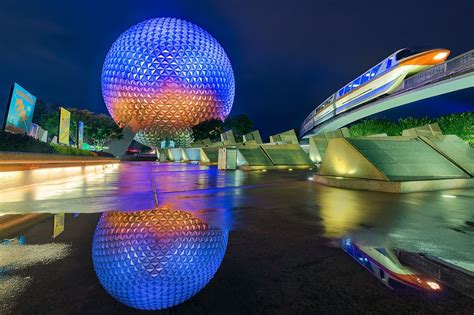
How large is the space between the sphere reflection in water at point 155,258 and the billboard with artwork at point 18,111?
10.7m

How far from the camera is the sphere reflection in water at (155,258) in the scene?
255cm

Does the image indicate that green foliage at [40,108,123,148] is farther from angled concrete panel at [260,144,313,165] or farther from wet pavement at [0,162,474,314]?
wet pavement at [0,162,474,314]

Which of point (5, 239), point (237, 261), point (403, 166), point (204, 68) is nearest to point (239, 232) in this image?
point (237, 261)

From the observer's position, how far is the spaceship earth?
47594 mm

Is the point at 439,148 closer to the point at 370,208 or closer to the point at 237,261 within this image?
the point at 370,208

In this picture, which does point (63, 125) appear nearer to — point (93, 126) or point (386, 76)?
point (386, 76)

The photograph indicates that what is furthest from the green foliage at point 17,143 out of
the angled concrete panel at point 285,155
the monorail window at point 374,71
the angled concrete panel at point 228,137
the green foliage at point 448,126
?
the monorail window at point 374,71

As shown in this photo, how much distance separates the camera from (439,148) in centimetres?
1379

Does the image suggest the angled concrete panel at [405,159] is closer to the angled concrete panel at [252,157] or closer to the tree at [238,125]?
the angled concrete panel at [252,157]

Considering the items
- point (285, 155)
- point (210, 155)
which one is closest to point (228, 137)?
point (210, 155)

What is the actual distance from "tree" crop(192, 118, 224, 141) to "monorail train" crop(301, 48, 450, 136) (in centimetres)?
2253

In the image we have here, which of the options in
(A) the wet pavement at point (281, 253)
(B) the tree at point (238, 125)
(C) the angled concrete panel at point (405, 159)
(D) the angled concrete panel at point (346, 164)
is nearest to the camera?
(A) the wet pavement at point (281, 253)

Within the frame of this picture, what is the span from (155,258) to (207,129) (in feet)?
173

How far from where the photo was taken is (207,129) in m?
55.3
